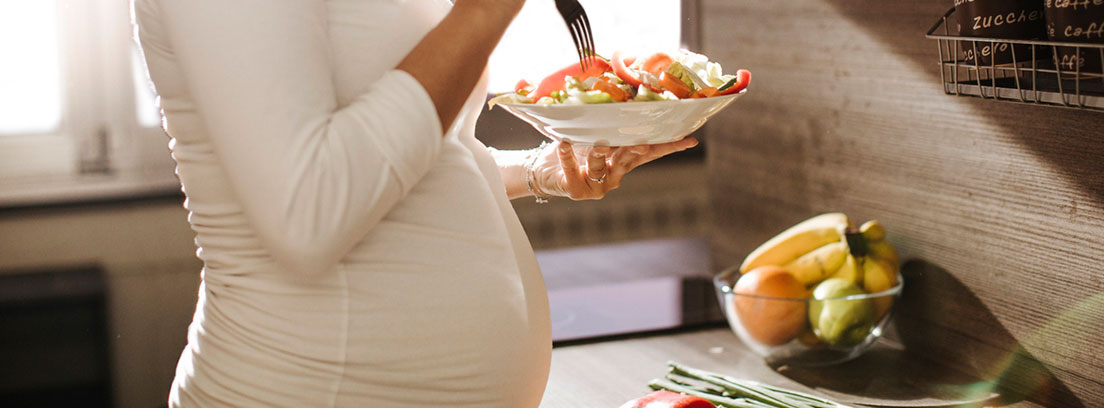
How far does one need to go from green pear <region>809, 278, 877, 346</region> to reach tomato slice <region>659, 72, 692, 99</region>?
0.42 metres

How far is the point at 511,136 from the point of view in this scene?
5.41 ft

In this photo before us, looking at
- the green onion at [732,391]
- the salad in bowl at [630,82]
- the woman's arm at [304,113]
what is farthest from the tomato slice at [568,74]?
the green onion at [732,391]

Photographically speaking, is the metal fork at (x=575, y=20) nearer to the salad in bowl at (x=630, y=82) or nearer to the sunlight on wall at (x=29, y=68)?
the salad in bowl at (x=630, y=82)

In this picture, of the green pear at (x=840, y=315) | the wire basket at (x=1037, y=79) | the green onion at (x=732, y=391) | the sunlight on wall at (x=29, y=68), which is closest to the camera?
the wire basket at (x=1037, y=79)

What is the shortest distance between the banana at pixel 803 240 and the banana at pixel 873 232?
3 cm

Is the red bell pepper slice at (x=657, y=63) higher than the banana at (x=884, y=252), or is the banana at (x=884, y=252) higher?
the red bell pepper slice at (x=657, y=63)

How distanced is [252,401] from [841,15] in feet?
3.07

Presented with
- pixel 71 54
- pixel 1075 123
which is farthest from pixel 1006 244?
pixel 71 54

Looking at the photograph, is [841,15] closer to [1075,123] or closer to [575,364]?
[1075,123]

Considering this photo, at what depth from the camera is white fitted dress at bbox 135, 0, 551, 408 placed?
1.82 ft

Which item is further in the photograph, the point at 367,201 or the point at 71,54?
the point at 71,54

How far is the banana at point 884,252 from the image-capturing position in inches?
44.9

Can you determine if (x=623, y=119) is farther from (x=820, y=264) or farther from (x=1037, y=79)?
(x=820, y=264)

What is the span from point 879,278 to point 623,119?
520mm
